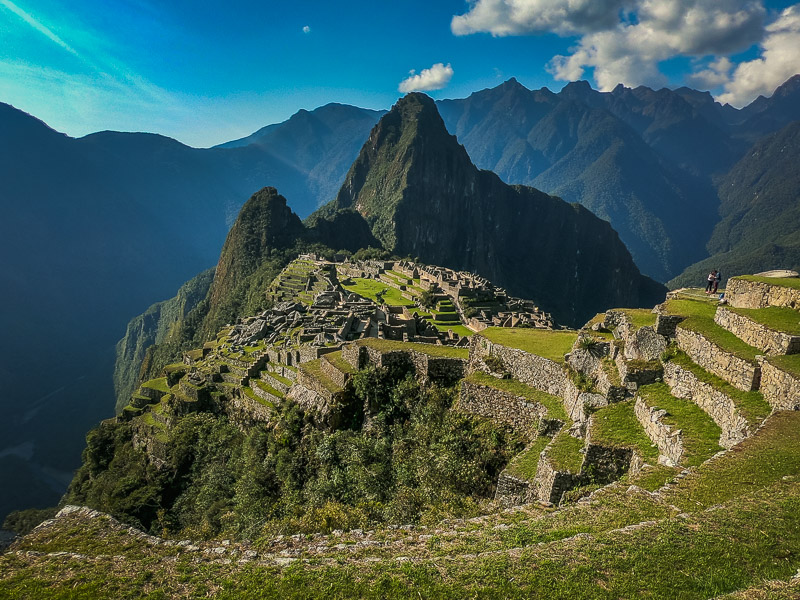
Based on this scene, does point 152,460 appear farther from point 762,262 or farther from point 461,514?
point 762,262

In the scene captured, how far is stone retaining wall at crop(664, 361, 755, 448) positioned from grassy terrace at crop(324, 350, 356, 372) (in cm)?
1135

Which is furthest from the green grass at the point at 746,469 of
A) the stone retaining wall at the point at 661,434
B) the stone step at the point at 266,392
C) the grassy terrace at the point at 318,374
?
the stone step at the point at 266,392

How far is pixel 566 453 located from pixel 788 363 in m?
4.20

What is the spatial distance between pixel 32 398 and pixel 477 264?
155 m

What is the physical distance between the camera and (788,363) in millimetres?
7531

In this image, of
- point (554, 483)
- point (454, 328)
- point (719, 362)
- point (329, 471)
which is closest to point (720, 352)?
point (719, 362)

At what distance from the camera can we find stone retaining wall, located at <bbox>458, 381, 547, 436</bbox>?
12586 mm

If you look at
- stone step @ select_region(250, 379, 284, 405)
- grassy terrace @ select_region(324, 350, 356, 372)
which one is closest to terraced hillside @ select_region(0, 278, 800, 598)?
grassy terrace @ select_region(324, 350, 356, 372)

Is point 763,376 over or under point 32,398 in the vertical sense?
over

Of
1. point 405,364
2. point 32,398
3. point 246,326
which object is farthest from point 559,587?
point 32,398

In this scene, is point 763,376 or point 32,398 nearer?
point 763,376

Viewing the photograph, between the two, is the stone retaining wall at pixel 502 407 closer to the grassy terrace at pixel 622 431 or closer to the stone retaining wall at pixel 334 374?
the grassy terrace at pixel 622 431

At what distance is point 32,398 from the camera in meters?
122

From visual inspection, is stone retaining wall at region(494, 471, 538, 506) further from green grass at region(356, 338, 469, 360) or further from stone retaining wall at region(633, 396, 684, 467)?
green grass at region(356, 338, 469, 360)
